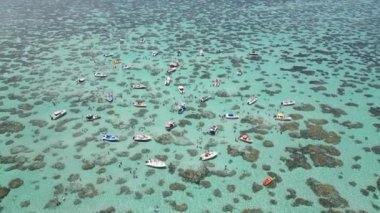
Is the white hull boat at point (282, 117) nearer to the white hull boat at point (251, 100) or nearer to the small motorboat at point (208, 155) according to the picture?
the white hull boat at point (251, 100)

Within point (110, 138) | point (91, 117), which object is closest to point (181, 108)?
point (110, 138)

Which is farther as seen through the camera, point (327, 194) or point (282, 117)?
point (282, 117)

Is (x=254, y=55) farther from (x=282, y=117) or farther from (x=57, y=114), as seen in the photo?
(x=57, y=114)

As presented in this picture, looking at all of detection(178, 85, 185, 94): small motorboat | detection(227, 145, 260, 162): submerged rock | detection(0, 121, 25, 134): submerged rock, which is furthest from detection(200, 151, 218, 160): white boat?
detection(0, 121, 25, 134): submerged rock

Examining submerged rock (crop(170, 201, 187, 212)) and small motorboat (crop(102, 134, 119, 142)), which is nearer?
submerged rock (crop(170, 201, 187, 212))

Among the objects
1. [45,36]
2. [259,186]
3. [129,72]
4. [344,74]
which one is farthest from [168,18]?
[259,186]

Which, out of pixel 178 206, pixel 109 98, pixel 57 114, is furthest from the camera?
pixel 109 98

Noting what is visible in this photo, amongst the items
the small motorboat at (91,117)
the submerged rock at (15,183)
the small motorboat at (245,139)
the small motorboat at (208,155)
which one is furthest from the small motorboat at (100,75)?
the small motorboat at (245,139)

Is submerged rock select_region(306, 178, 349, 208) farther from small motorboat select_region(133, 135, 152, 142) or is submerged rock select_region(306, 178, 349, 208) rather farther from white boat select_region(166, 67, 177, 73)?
white boat select_region(166, 67, 177, 73)
